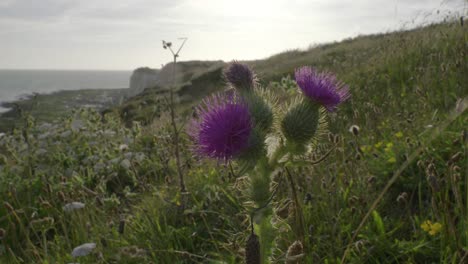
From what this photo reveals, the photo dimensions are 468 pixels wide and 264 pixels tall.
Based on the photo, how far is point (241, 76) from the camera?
2080 millimetres

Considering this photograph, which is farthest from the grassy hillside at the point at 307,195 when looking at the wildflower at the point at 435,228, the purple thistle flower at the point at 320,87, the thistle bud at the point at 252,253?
the purple thistle flower at the point at 320,87

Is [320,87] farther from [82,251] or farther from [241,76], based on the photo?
[82,251]

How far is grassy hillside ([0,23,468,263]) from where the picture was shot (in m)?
2.43

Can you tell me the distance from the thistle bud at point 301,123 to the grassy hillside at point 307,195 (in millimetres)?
225

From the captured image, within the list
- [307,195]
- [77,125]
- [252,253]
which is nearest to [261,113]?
[252,253]

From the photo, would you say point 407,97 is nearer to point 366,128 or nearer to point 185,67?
point 366,128

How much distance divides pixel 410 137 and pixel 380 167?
442 mm

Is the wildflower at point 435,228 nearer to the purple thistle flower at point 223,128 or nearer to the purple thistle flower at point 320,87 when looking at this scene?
the purple thistle flower at point 320,87

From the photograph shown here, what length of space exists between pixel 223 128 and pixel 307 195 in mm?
1369

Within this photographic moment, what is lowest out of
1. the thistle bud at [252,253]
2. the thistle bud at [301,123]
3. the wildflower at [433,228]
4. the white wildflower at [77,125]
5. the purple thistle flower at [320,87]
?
the wildflower at [433,228]

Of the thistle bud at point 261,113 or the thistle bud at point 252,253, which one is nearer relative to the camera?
the thistle bud at point 252,253

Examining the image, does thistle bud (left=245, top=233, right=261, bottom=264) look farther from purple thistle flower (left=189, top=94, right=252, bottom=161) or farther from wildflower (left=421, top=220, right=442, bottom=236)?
wildflower (left=421, top=220, right=442, bottom=236)

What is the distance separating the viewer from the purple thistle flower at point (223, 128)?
1615mm

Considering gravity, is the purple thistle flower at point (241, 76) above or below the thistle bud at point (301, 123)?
Answer: above
